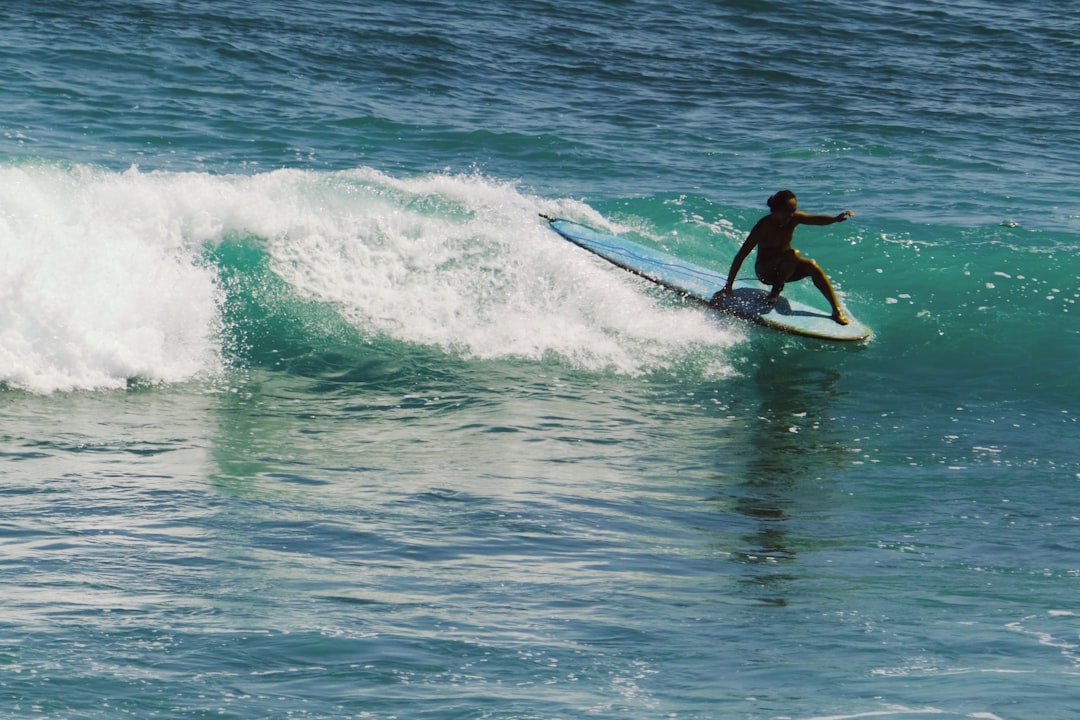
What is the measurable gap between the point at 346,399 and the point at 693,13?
1838cm

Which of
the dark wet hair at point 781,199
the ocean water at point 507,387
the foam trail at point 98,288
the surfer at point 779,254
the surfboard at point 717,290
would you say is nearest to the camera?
the ocean water at point 507,387

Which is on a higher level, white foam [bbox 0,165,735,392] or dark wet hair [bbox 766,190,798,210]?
dark wet hair [bbox 766,190,798,210]

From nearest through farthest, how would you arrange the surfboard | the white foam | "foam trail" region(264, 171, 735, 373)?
the white foam → "foam trail" region(264, 171, 735, 373) → the surfboard

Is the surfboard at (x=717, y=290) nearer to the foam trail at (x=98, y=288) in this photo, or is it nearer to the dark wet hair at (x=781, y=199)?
the dark wet hair at (x=781, y=199)

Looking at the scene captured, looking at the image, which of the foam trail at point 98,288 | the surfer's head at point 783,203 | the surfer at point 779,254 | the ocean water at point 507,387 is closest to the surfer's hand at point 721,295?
the surfer at point 779,254

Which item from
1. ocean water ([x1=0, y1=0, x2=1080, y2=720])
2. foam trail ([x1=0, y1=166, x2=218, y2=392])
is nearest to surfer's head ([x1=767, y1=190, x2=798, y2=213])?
ocean water ([x1=0, y1=0, x2=1080, y2=720])

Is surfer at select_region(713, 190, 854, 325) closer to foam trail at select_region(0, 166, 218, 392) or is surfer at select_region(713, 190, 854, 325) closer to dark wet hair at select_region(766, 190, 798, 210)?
dark wet hair at select_region(766, 190, 798, 210)

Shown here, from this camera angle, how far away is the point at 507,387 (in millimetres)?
10273

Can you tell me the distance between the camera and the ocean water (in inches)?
198

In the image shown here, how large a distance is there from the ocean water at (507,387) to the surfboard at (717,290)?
0.19m

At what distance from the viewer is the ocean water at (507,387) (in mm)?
5020

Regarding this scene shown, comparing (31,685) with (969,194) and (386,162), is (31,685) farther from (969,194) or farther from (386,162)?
(969,194)

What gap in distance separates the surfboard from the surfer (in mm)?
112

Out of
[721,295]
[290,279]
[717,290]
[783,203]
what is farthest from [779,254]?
[290,279]
